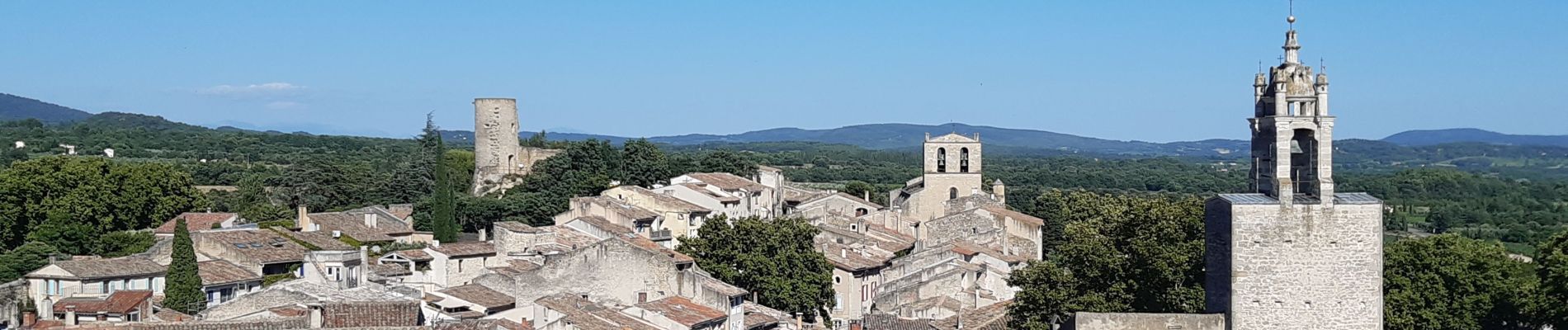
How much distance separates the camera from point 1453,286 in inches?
1292

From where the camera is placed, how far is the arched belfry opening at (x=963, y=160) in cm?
6731

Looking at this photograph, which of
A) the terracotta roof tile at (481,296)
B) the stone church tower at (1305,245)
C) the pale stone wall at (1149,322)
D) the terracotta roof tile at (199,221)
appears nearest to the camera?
the stone church tower at (1305,245)

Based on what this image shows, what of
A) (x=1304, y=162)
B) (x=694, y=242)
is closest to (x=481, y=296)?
(x=694, y=242)

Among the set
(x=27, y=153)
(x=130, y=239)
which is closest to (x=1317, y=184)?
(x=130, y=239)

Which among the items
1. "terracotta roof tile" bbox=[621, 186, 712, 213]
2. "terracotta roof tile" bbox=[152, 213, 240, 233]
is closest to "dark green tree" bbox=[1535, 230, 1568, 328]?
"terracotta roof tile" bbox=[621, 186, 712, 213]

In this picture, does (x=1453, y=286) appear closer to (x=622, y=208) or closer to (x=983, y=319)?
(x=983, y=319)

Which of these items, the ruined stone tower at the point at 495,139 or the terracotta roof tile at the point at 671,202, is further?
the ruined stone tower at the point at 495,139

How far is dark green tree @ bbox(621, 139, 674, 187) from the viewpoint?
66.4 metres

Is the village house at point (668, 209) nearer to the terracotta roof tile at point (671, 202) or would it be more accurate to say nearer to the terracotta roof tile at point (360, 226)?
the terracotta roof tile at point (671, 202)

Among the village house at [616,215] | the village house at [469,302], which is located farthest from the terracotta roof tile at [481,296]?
the village house at [616,215]

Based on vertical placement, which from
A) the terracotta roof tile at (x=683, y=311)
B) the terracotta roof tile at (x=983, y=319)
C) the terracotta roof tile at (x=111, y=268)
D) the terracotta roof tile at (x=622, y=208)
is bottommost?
the terracotta roof tile at (x=983, y=319)

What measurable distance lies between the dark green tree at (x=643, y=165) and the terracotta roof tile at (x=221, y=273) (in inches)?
1019

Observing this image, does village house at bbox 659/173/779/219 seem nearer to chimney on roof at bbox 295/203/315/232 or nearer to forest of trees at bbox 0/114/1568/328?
forest of trees at bbox 0/114/1568/328

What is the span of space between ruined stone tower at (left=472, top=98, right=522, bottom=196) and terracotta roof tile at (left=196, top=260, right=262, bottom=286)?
31.9m
